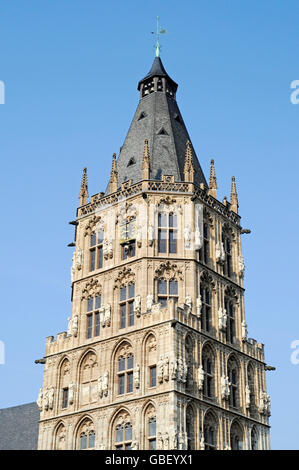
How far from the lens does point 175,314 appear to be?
1992 inches

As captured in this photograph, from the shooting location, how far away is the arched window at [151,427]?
4797 centimetres

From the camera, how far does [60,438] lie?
5284 cm

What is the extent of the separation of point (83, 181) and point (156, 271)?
12.2 metres

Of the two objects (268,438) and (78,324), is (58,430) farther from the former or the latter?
(268,438)

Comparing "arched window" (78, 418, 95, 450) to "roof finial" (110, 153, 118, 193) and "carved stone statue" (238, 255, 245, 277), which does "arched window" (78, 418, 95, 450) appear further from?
"roof finial" (110, 153, 118, 193)

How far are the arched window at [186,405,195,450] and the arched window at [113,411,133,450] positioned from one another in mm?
3620

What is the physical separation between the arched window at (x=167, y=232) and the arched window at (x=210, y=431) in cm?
1175

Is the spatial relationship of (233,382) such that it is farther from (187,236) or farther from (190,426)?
(187,236)

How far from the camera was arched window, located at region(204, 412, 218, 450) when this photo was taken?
163 ft

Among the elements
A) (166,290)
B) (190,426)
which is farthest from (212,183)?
(190,426)

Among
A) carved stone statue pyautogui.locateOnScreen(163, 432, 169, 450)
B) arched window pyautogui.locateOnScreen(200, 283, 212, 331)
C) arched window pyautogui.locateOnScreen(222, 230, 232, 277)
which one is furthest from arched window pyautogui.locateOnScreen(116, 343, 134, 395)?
arched window pyautogui.locateOnScreen(222, 230, 232, 277)

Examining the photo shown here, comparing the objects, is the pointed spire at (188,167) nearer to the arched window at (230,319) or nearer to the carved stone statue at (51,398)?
the arched window at (230,319)

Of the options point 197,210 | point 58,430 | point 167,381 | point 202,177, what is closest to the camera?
point 167,381

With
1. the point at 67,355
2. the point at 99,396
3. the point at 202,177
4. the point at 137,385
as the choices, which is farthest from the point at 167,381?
the point at 202,177
